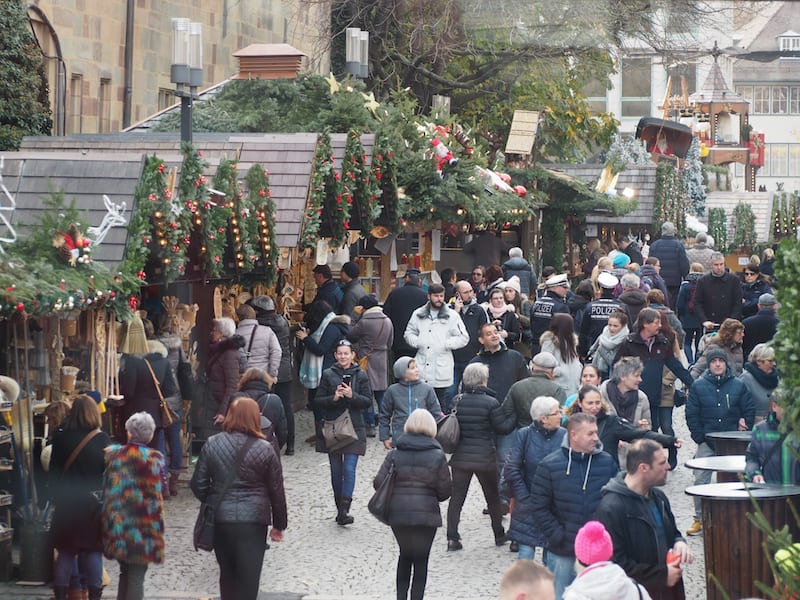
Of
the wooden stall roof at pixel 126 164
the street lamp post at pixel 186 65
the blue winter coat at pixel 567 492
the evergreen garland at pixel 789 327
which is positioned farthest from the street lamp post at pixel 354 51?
the evergreen garland at pixel 789 327

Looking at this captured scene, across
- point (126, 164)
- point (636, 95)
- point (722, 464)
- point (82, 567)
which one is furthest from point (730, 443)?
point (636, 95)

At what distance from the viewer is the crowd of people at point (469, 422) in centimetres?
780

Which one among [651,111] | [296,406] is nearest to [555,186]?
[296,406]

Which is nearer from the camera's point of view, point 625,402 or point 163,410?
point 625,402

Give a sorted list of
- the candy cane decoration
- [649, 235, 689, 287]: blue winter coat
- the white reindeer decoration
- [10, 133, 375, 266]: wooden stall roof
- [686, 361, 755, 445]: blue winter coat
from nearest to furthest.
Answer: the candy cane decoration < the white reindeer decoration < [10, 133, 375, 266]: wooden stall roof < [686, 361, 755, 445]: blue winter coat < [649, 235, 689, 287]: blue winter coat

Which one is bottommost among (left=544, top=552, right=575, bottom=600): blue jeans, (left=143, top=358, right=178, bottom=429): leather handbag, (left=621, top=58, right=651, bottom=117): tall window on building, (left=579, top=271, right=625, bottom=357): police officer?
(left=544, top=552, right=575, bottom=600): blue jeans

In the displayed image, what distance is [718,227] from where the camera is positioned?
164 feet

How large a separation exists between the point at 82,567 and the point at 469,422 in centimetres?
297

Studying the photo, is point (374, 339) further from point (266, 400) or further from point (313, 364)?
point (266, 400)

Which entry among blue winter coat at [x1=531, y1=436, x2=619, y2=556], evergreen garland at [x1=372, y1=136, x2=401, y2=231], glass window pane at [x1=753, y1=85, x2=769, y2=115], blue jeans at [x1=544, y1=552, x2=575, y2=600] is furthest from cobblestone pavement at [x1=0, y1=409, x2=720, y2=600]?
glass window pane at [x1=753, y1=85, x2=769, y2=115]

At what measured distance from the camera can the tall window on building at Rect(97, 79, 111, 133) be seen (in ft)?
83.1

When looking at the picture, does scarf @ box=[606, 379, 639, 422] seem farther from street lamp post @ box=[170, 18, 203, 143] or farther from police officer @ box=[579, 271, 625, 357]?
street lamp post @ box=[170, 18, 203, 143]

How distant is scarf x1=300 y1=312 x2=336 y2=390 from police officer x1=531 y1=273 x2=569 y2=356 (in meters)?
2.48

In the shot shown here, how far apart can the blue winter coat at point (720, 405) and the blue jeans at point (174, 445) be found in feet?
14.5
